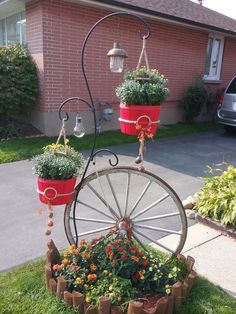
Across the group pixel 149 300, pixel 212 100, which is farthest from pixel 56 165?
pixel 212 100

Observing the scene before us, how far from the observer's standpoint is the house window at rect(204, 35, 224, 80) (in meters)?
12.0

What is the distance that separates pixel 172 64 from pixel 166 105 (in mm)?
1300

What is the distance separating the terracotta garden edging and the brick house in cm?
577

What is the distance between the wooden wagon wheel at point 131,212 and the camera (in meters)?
2.60

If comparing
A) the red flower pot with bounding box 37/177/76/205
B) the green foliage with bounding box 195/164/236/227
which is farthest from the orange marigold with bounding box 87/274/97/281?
the green foliage with bounding box 195/164/236/227

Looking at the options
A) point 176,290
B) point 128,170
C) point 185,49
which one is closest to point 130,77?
point 128,170

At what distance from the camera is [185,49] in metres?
10.8

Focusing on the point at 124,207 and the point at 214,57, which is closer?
the point at 124,207

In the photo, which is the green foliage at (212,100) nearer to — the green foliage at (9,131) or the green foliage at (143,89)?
the green foliage at (9,131)

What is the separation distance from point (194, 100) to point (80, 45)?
4.31 metres

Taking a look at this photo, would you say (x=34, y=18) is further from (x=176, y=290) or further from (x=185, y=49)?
(x=176, y=290)

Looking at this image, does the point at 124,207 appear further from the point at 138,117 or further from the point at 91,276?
the point at 138,117

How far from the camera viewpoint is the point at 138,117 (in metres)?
2.41

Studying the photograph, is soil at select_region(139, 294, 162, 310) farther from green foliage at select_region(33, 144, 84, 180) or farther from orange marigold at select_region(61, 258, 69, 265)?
green foliage at select_region(33, 144, 84, 180)
